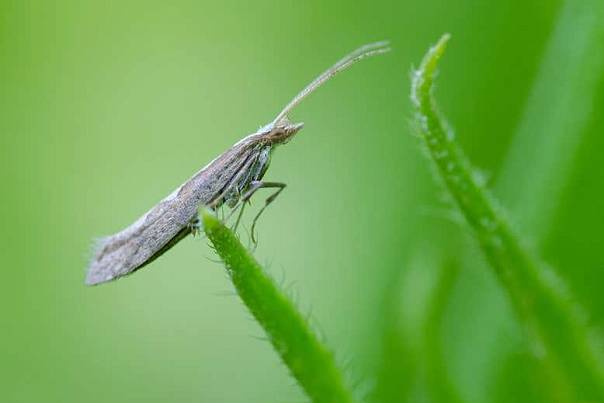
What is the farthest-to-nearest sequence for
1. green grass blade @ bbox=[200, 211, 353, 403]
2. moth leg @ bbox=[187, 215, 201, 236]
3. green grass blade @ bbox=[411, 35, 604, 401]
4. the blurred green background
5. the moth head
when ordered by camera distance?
the blurred green background < the moth head < moth leg @ bbox=[187, 215, 201, 236] < green grass blade @ bbox=[411, 35, 604, 401] < green grass blade @ bbox=[200, 211, 353, 403]

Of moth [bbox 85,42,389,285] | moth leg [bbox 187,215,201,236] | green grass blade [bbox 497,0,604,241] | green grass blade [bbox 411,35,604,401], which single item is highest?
moth [bbox 85,42,389,285]

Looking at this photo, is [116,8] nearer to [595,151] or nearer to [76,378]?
[76,378]

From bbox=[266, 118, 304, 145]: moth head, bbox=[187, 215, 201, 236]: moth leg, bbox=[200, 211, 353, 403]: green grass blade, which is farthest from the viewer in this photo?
bbox=[266, 118, 304, 145]: moth head

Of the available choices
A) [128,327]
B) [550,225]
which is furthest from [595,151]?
[128,327]

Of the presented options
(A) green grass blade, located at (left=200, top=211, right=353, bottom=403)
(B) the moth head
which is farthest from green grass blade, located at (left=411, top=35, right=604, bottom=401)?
(B) the moth head

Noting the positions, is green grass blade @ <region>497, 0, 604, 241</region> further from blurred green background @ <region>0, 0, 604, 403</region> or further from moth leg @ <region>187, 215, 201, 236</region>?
moth leg @ <region>187, 215, 201, 236</region>
